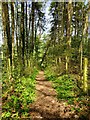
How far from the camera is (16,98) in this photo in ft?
26.1

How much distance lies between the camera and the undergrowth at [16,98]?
21.9ft

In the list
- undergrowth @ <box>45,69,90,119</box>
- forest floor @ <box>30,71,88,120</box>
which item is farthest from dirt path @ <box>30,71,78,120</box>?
undergrowth @ <box>45,69,90,119</box>

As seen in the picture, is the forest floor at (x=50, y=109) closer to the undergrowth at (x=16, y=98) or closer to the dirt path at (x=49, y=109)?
the dirt path at (x=49, y=109)

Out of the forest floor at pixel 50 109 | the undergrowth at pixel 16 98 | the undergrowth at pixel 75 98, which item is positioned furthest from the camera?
the undergrowth at pixel 75 98

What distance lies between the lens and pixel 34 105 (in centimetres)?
756

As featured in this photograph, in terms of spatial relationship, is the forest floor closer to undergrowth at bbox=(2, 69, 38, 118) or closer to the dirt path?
the dirt path

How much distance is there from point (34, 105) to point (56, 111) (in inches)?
41.8

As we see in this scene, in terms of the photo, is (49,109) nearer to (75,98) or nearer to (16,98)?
(75,98)

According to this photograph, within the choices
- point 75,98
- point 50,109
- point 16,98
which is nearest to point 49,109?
point 50,109

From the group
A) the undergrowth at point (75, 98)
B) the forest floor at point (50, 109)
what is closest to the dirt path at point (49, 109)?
the forest floor at point (50, 109)

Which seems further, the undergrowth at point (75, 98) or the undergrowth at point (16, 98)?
the undergrowth at point (75, 98)

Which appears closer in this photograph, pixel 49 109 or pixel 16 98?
pixel 49 109

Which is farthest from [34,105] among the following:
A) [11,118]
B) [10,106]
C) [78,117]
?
[78,117]

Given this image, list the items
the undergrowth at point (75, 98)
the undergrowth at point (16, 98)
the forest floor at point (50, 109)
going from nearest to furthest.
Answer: the forest floor at point (50, 109) < the undergrowth at point (16, 98) < the undergrowth at point (75, 98)
